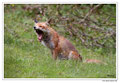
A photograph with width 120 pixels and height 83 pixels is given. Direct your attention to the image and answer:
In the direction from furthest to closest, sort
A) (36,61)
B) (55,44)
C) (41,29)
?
(55,44), (41,29), (36,61)

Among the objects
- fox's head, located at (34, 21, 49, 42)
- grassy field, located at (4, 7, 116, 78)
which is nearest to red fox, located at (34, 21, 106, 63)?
fox's head, located at (34, 21, 49, 42)

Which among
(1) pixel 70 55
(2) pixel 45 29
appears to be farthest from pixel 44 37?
(1) pixel 70 55

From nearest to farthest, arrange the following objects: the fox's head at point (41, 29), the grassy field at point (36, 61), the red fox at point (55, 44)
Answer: the grassy field at point (36, 61) < the fox's head at point (41, 29) < the red fox at point (55, 44)

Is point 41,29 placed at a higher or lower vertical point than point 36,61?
higher

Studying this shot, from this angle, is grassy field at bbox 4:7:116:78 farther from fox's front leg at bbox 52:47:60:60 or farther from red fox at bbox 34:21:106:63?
red fox at bbox 34:21:106:63

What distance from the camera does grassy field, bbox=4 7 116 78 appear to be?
9.41 metres

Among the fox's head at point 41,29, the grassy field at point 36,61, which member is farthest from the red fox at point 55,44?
the grassy field at point 36,61

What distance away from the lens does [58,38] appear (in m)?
10.9

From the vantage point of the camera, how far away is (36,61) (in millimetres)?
10047

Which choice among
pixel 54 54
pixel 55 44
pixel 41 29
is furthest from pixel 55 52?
pixel 41 29

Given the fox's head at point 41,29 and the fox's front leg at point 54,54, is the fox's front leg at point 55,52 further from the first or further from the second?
the fox's head at point 41,29

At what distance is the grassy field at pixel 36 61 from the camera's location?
30.9 ft

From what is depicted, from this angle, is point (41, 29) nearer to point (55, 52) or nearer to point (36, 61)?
point (55, 52)

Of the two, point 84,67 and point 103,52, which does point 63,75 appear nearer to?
point 84,67
